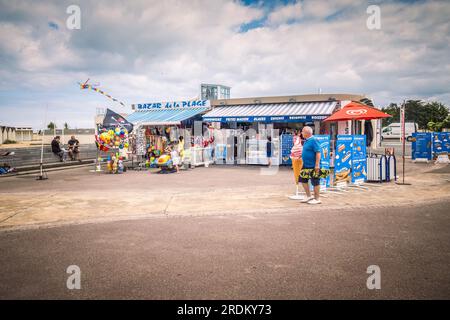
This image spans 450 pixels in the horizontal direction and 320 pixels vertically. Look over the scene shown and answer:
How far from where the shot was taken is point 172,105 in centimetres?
1956

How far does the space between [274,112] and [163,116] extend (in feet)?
22.3

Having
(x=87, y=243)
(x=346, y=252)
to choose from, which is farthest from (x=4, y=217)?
(x=346, y=252)

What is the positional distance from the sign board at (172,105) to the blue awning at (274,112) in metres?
0.78

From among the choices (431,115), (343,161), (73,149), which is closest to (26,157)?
(73,149)

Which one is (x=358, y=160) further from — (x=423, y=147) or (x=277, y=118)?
(x=423, y=147)

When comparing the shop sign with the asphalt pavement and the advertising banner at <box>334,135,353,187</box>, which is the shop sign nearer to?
the advertising banner at <box>334,135,353,187</box>

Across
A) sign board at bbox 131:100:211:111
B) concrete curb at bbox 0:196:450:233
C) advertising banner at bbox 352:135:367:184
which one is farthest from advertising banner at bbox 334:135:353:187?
sign board at bbox 131:100:211:111

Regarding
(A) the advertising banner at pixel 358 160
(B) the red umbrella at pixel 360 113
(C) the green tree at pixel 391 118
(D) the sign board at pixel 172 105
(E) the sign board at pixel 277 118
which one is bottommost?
(A) the advertising banner at pixel 358 160

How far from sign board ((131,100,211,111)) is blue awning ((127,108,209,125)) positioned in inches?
12.1

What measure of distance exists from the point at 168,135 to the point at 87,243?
44.4 feet

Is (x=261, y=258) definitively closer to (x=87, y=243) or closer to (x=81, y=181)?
(x=87, y=243)

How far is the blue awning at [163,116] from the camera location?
657 inches

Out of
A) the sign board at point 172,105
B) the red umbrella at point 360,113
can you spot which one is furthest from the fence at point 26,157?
the red umbrella at point 360,113

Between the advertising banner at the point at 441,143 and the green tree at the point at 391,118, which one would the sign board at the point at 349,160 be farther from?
the green tree at the point at 391,118
